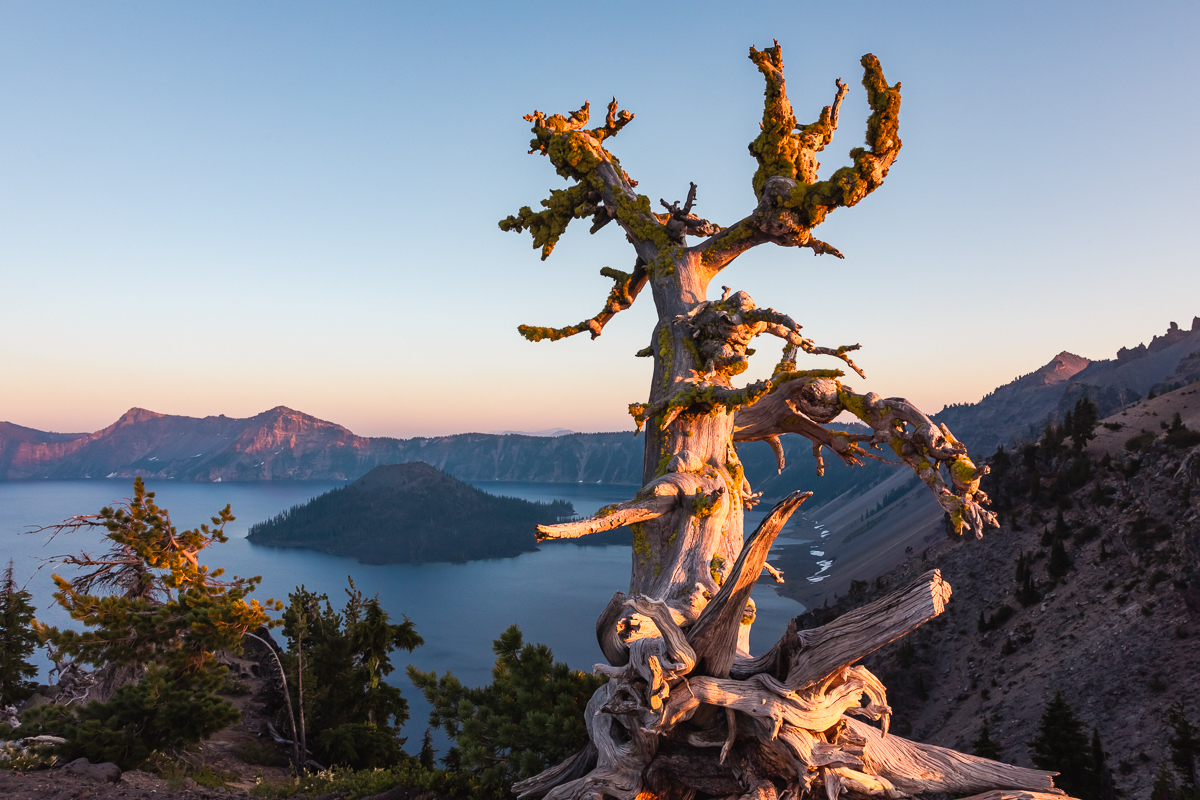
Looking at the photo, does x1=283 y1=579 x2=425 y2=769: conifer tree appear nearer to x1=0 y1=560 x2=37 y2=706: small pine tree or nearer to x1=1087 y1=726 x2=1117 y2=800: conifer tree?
x1=0 y1=560 x2=37 y2=706: small pine tree

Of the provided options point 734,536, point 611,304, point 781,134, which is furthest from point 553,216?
point 734,536

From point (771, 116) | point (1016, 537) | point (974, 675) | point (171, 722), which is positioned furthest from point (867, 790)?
point (1016, 537)

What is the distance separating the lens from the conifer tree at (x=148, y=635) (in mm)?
13203

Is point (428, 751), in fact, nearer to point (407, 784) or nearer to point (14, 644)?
point (407, 784)

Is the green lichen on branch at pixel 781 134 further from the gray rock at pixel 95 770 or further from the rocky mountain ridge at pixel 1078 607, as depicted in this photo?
the rocky mountain ridge at pixel 1078 607

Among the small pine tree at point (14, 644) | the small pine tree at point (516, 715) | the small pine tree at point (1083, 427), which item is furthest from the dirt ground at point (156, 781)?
the small pine tree at point (1083, 427)

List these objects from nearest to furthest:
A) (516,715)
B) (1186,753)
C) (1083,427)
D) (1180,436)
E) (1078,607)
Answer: (516,715) → (1186,753) → (1078,607) → (1180,436) → (1083,427)

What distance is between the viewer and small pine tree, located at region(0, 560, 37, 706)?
1223 inches

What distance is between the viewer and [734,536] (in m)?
6.75

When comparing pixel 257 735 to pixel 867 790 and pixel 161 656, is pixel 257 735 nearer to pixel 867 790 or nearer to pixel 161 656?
pixel 161 656

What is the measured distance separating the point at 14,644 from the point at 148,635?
23.4m

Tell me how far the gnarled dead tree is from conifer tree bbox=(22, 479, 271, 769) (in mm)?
11717

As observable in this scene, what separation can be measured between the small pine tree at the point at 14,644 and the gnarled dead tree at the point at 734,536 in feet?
118

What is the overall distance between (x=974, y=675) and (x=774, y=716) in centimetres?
6850
